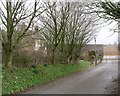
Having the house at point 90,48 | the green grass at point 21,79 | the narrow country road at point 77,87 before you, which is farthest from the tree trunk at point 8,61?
the house at point 90,48

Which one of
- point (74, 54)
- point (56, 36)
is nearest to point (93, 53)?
point (74, 54)

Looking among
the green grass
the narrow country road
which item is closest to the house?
the narrow country road

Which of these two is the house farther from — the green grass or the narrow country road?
the green grass

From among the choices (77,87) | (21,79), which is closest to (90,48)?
(77,87)

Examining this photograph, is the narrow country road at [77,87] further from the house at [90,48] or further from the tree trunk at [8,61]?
the house at [90,48]

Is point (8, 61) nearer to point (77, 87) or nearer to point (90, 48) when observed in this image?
point (77, 87)

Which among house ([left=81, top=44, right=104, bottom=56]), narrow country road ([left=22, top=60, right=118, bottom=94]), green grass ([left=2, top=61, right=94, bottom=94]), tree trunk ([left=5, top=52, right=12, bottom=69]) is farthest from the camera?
house ([left=81, top=44, right=104, bottom=56])

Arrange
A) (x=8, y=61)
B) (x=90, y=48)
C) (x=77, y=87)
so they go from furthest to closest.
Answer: (x=90, y=48), (x=8, y=61), (x=77, y=87)

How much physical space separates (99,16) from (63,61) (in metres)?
20.1

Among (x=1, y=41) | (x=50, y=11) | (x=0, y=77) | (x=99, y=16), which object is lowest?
(x=0, y=77)

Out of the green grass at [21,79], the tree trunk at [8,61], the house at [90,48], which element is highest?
the house at [90,48]

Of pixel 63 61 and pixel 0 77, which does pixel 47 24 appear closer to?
pixel 63 61

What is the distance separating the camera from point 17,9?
60.3 feet

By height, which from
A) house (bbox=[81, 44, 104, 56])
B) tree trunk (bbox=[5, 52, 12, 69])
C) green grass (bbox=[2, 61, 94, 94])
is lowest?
green grass (bbox=[2, 61, 94, 94])
